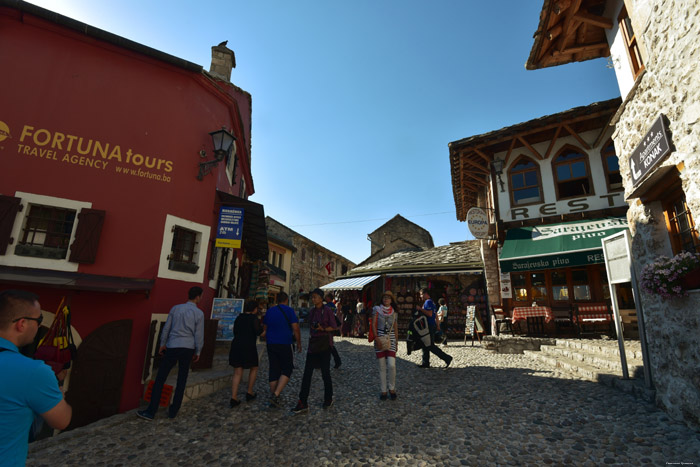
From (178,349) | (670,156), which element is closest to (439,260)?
(670,156)

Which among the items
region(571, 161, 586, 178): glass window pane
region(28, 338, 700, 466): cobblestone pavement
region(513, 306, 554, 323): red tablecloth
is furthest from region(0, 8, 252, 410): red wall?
region(571, 161, 586, 178): glass window pane

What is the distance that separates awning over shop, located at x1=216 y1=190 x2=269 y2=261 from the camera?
8.37 meters

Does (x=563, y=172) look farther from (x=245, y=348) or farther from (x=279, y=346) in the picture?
(x=245, y=348)

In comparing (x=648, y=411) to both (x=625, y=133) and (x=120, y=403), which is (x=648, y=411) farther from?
(x=120, y=403)

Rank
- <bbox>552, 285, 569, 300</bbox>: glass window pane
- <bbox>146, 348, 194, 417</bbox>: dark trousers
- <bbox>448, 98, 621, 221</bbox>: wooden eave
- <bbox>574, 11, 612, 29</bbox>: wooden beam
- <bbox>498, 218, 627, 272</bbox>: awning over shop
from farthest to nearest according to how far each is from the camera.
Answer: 1. <bbox>552, 285, 569, 300</bbox>: glass window pane
2. <bbox>448, 98, 621, 221</bbox>: wooden eave
3. <bbox>498, 218, 627, 272</bbox>: awning over shop
4. <bbox>574, 11, 612, 29</bbox>: wooden beam
5. <bbox>146, 348, 194, 417</bbox>: dark trousers

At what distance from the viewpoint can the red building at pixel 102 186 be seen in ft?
19.2

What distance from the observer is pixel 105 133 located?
684cm

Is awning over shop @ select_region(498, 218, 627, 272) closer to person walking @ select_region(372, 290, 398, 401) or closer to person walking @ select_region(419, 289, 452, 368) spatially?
person walking @ select_region(419, 289, 452, 368)

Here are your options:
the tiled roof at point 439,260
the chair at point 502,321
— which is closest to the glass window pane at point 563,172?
the tiled roof at point 439,260

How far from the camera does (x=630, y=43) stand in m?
5.64

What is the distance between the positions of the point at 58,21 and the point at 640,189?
427 inches

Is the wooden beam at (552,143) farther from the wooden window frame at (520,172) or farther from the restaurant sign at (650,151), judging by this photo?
the restaurant sign at (650,151)

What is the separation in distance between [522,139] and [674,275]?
9.78 meters

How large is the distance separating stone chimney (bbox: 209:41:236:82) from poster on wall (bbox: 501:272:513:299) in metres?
12.0
